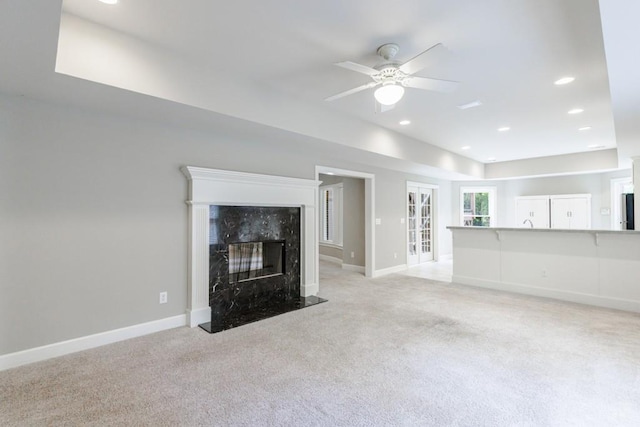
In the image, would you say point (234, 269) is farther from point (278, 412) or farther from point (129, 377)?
A: point (278, 412)

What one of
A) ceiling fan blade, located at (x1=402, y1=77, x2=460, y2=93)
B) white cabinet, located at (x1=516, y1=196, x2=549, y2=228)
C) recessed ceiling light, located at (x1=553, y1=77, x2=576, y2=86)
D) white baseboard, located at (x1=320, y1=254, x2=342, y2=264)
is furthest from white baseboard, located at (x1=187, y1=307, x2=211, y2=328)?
white cabinet, located at (x1=516, y1=196, x2=549, y2=228)

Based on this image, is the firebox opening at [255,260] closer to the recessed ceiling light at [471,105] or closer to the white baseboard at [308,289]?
the white baseboard at [308,289]

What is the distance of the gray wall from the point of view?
8.98ft

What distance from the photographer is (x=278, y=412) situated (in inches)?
82.2

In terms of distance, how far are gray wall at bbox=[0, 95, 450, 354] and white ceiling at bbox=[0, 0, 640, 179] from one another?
2.41 ft

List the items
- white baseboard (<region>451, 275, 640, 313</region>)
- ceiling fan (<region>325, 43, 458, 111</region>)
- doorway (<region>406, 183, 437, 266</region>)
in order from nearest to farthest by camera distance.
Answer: ceiling fan (<region>325, 43, 458, 111</region>), white baseboard (<region>451, 275, 640, 313</region>), doorway (<region>406, 183, 437, 266</region>)

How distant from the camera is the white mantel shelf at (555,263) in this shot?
4.30m

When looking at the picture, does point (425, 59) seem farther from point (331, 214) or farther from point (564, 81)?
point (331, 214)

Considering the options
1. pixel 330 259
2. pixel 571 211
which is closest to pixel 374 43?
pixel 330 259

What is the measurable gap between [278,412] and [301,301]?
2.60 meters

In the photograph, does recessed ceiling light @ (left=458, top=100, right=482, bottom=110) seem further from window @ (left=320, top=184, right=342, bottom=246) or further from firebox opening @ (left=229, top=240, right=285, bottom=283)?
window @ (left=320, top=184, right=342, bottom=246)

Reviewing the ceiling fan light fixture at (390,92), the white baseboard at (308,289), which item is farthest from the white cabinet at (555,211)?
the ceiling fan light fixture at (390,92)

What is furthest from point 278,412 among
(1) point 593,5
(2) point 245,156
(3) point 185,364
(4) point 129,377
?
(1) point 593,5

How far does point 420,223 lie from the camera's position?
8258mm
